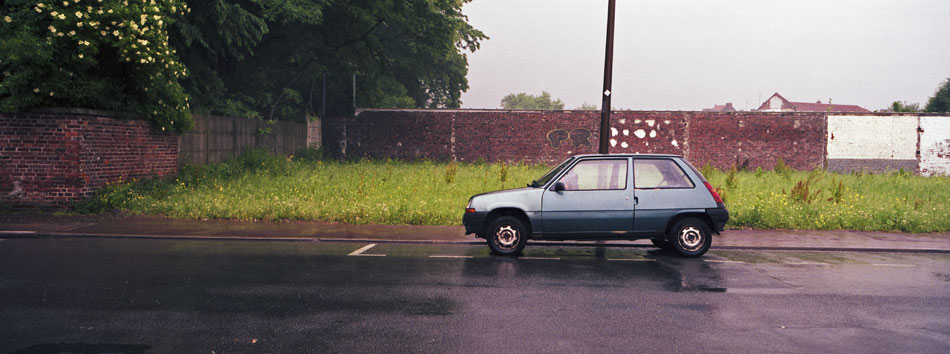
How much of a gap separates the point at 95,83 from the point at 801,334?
514 inches

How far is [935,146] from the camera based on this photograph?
26.6 metres

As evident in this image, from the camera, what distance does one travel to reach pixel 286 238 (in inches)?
396

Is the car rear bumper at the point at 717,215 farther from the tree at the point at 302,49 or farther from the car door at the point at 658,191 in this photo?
the tree at the point at 302,49

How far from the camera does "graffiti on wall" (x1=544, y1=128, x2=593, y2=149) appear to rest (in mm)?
27625

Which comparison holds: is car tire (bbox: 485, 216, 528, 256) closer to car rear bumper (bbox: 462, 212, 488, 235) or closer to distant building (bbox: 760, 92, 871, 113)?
car rear bumper (bbox: 462, 212, 488, 235)

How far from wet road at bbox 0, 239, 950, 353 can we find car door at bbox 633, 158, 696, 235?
0.59 m

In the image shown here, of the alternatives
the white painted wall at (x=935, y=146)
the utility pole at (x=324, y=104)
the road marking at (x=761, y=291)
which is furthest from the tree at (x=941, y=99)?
the road marking at (x=761, y=291)

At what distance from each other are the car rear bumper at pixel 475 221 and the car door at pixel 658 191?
220cm

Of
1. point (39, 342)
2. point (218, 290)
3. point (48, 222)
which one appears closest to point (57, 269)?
point (218, 290)

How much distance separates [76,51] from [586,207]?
10339mm

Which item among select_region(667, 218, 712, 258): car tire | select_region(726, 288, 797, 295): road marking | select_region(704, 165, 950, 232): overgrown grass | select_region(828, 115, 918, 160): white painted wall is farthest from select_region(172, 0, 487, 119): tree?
select_region(828, 115, 918, 160): white painted wall

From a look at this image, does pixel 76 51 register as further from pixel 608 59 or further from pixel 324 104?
pixel 324 104

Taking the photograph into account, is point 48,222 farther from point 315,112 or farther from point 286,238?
point 315,112

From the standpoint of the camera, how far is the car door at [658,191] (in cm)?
875
